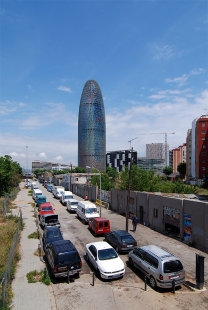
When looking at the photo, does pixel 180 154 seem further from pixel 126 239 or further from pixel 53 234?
pixel 53 234

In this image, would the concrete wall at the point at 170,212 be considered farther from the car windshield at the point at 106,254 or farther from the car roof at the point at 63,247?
the car roof at the point at 63,247

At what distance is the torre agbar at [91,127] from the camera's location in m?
147

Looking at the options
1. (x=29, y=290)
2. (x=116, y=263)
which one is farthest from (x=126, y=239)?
(x=29, y=290)

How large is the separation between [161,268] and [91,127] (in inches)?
5440

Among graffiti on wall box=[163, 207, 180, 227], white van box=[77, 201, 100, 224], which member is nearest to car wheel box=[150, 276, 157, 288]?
graffiti on wall box=[163, 207, 180, 227]

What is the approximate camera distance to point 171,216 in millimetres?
22188

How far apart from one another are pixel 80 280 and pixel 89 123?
5365 inches

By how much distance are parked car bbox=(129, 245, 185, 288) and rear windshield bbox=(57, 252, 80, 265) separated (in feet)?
11.6

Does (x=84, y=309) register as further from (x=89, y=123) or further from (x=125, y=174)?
(x=89, y=123)

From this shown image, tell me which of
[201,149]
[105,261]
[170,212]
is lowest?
[105,261]

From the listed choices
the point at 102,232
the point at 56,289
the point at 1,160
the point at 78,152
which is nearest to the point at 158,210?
the point at 102,232

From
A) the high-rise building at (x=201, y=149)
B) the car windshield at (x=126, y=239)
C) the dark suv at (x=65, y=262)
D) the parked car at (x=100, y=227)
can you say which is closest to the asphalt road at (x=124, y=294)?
the dark suv at (x=65, y=262)

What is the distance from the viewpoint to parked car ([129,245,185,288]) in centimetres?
1197

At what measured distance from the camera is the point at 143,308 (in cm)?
1062
